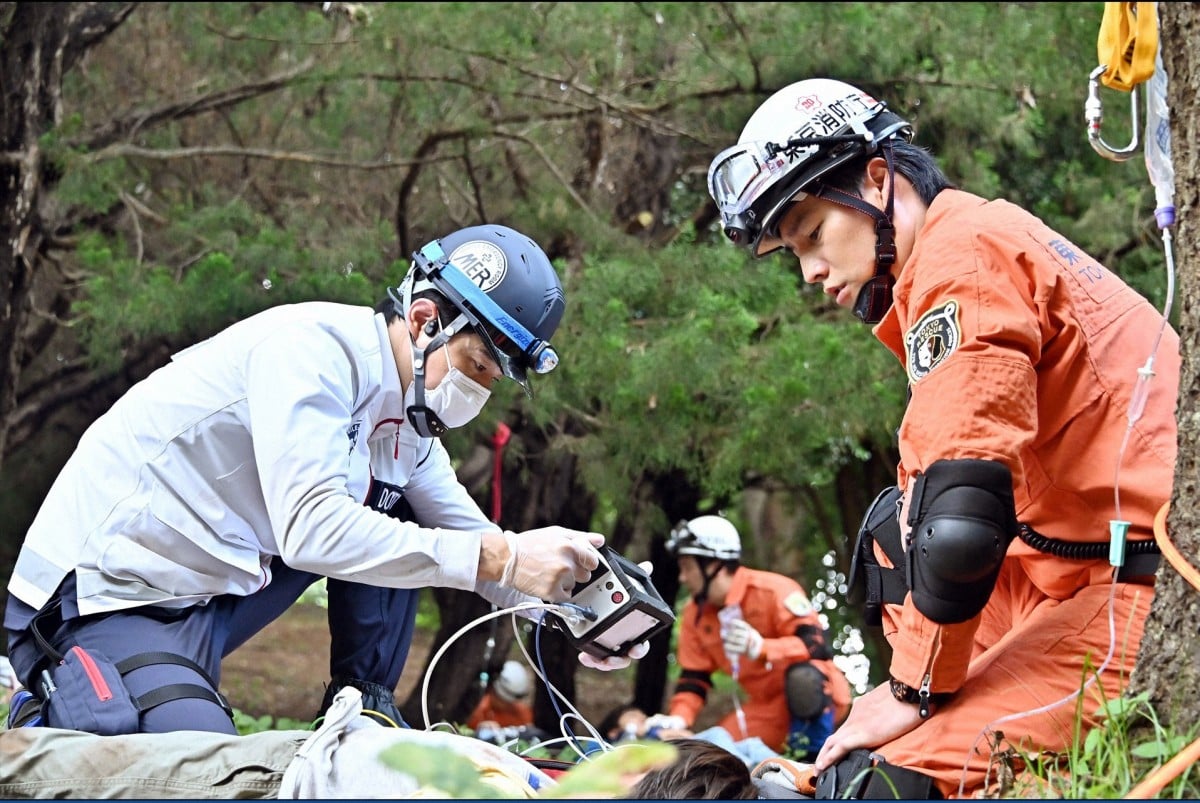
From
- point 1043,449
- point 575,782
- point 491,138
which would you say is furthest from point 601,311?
point 575,782

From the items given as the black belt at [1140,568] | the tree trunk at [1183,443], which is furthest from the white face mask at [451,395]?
the tree trunk at [1183,443]

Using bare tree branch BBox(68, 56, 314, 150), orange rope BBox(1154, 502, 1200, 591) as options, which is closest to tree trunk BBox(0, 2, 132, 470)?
bare tree branch BBox(68, 56, 314, 150)

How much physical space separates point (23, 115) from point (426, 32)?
7.37 feet

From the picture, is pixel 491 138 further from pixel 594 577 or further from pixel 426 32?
pixel 594 577

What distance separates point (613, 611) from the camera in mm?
3531

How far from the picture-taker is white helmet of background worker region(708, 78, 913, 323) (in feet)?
10.5

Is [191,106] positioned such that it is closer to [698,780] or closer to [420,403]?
[420,403]

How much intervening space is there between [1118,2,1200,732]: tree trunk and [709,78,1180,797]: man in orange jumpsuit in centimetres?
13

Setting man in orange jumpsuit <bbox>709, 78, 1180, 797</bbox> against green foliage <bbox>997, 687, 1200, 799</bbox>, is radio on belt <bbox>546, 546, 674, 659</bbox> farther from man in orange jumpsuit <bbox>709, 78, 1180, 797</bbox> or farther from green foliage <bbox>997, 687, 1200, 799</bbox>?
green foliage <bbox>997, 687, 1200, 799</bbox>

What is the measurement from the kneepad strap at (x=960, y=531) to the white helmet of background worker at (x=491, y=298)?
132 centimetres

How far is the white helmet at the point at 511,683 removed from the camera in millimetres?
11781

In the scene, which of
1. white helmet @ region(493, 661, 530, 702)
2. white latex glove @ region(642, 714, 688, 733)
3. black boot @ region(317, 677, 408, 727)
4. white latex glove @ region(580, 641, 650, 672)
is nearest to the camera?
white latex glove @ region(580, 641, 650, 672)

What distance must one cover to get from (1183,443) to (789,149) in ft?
3.76

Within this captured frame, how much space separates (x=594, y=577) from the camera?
3.59m
